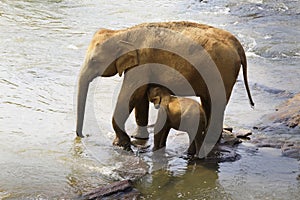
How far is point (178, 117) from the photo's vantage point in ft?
23.8

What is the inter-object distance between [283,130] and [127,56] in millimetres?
2214

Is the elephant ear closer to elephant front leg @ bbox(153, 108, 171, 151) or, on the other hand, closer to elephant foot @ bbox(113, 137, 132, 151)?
elephant front leg @ bbox(153, 108, 171, 151)

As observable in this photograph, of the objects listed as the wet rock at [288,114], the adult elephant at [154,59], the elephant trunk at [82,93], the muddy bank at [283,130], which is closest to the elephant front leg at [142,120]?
the adult elephant at [154,59]

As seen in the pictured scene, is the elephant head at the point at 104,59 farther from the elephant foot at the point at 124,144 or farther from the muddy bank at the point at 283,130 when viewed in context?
the muddy bank at the point at 283,130

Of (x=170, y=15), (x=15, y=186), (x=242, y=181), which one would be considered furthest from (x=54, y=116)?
(x=170, y=15)

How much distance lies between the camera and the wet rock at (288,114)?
8.53m

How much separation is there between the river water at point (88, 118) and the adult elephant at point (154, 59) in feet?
2.06

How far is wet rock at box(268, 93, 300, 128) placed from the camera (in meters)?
8.53

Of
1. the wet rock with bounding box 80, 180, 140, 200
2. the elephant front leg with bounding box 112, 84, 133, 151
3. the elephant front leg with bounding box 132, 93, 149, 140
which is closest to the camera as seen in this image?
the wet rock with bounding box 80, 180, 140, 200

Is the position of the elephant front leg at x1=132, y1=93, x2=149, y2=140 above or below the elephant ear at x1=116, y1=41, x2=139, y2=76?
below

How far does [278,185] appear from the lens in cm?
676

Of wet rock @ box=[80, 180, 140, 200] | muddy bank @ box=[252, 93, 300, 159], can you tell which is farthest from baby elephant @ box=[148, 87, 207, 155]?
wet rock @ box=[80, 180, 140, 200]

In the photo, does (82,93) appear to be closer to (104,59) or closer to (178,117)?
(104,59)

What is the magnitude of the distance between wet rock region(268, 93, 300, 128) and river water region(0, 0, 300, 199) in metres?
0.23
